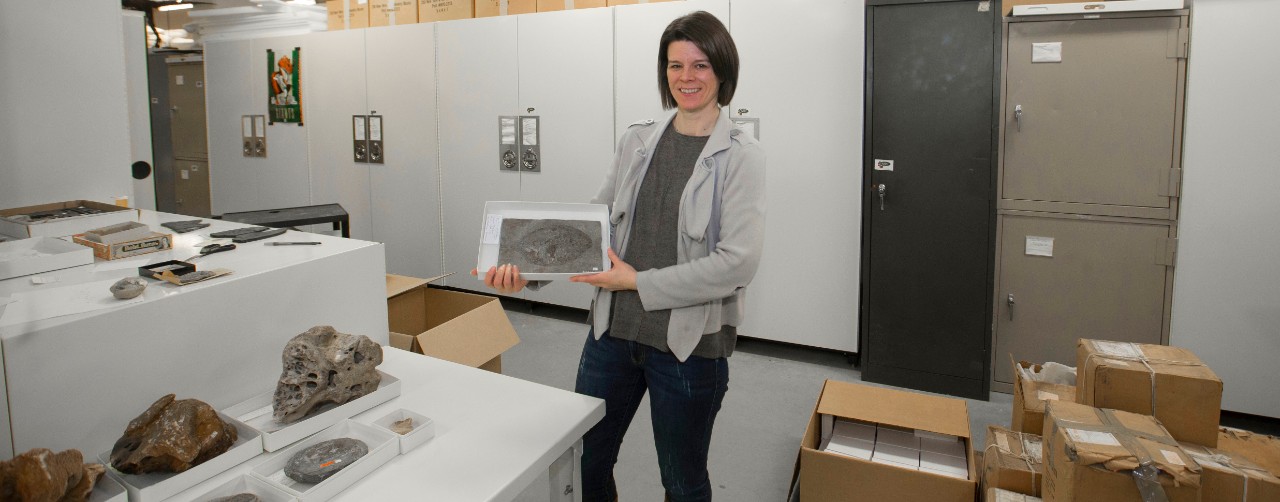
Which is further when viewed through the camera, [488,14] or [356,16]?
[356,16]

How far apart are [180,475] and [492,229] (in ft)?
2.22

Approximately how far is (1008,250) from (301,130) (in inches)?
183

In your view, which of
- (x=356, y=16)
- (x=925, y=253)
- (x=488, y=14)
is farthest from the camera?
(x=356, y=16)

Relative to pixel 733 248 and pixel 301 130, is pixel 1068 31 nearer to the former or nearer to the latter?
pixel 733 248

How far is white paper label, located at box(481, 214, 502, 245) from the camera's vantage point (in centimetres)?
151

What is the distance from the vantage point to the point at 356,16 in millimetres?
5102

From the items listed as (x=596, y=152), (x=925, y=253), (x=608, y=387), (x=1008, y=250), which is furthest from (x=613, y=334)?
(x=596, y=152)

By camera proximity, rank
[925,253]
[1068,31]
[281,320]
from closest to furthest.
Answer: [281,320], [1068,31], [925,253]

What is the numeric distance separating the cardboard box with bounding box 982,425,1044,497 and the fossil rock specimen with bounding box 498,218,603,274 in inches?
44.6

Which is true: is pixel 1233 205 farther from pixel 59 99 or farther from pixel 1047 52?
pixel 59 99

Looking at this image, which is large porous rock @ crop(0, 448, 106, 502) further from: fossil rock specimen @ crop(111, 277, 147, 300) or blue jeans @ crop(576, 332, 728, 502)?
blue jeans @ crop(576, 332, 728, 502)

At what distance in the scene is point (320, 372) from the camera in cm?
133

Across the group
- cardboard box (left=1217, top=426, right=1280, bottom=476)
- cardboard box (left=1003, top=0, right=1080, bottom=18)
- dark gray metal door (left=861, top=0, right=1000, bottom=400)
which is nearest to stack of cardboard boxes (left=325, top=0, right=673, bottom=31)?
dark gray metal door (left=861, top=0, right=1000, bottom=400)

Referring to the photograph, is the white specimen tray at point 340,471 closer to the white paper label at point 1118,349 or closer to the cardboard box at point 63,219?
the cardboard box at point 63,219
